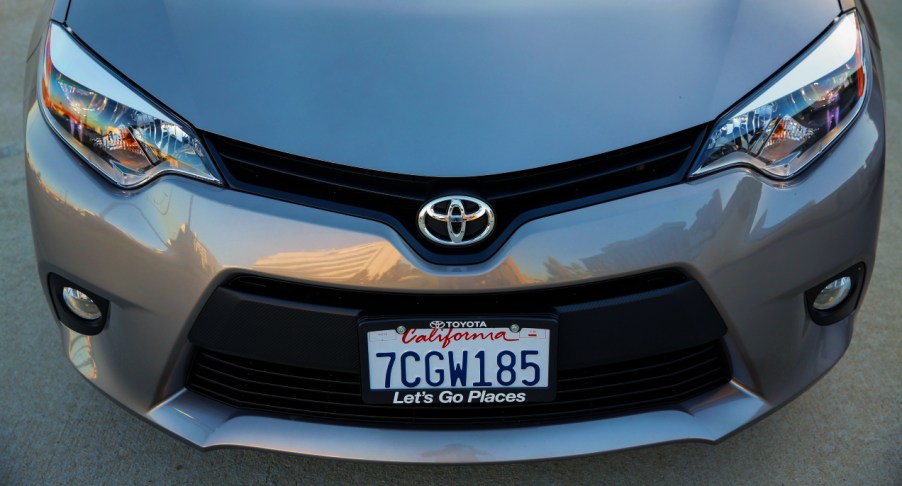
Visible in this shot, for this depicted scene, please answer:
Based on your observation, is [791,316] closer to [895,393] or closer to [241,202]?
[895,393]

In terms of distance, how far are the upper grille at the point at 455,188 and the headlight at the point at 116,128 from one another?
104mm

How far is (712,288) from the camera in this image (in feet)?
5.23

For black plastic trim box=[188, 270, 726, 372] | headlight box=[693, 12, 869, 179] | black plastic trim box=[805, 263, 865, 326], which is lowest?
black plastic trim box=[805, 263, 865, 326]

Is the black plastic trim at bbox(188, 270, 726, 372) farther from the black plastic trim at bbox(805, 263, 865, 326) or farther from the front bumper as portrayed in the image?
the black plastic trim at bbox(805, 263, 865, 326)

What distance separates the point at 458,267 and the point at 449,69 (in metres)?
0.34

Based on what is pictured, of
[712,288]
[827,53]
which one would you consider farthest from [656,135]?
[827,53]

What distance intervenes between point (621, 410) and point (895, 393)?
0.87m

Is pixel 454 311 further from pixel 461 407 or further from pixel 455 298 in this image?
pixel 461 407

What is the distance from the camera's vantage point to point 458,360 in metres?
1.63

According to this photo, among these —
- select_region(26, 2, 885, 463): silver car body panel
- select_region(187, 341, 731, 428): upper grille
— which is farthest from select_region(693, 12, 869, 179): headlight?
select_region(187, 341, 731, 428): upper grille

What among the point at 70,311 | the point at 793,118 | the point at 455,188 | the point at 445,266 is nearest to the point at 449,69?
the point at 455,188

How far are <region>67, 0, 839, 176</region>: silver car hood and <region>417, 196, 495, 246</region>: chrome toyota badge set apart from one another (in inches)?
2.1

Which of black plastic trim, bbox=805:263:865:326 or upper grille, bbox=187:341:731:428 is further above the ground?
black plastic trim, bbox=805:263:865:326

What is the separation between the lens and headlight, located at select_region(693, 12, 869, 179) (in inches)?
64.1
